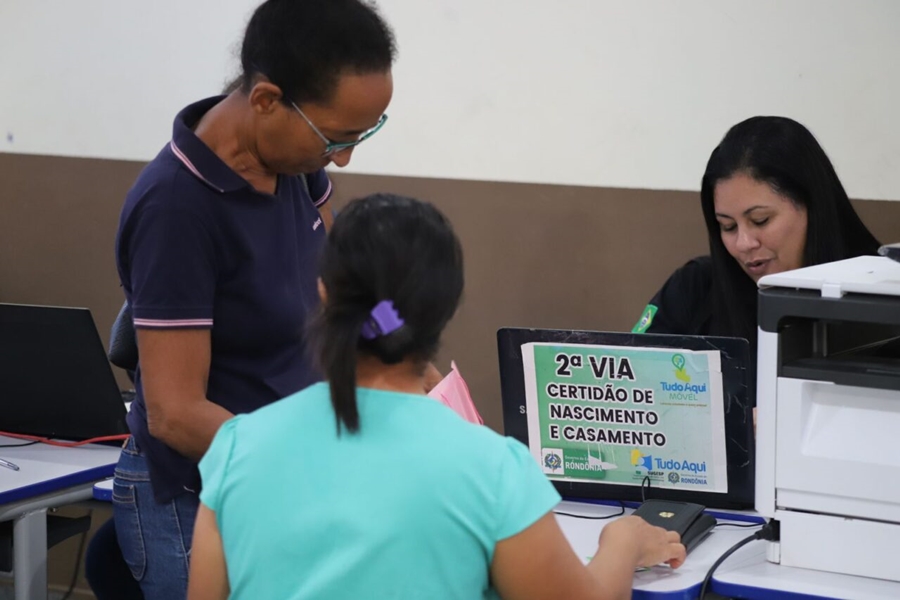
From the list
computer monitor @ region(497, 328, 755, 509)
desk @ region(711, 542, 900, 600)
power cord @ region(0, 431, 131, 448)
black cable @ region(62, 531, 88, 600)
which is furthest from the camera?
black cable @ region(62, 531, 88, 600)

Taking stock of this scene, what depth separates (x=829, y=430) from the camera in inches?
58.1

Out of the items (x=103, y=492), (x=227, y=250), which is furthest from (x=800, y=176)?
(x=103, y=492)

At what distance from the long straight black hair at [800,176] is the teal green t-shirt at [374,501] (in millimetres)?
1173

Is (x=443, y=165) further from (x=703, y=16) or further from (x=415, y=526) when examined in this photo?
(x=415, y=526)

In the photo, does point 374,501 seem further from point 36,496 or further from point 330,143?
point 36,496

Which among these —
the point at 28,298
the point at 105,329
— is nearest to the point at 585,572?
the point at 105,329

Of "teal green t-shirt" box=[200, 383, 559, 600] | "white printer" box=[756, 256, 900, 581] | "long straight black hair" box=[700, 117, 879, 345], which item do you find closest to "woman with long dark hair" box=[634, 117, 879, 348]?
"long straight black hair" box=[700, 117, 879, 345]

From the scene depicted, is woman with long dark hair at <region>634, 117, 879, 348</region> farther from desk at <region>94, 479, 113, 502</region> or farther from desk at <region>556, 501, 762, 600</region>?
desk at <region>94, 479, 113, 502</region>

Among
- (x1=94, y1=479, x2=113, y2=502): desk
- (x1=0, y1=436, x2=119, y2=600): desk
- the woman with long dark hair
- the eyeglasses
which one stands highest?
the eyeglasses

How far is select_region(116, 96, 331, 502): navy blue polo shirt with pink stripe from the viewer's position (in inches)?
57.2

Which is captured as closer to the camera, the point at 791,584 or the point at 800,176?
the point at 791,584

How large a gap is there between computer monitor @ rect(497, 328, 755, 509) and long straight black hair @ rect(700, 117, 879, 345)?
1.60 ft

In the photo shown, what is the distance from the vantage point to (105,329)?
3.26 meters

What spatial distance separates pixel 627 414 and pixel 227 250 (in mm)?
670
